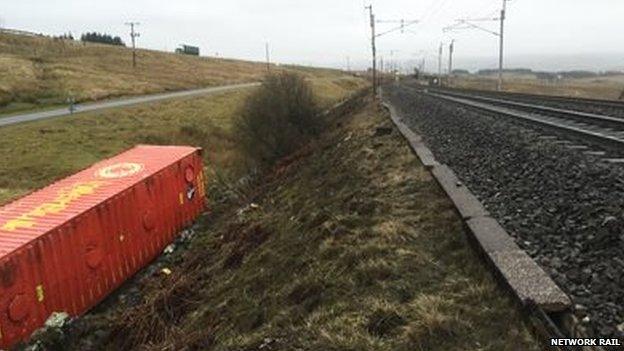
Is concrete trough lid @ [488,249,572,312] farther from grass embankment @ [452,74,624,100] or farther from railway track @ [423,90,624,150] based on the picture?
grass embankment @ [452,74,624,100]

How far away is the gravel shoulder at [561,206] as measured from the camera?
19.1ft

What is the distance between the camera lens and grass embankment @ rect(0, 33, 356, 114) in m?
61.5

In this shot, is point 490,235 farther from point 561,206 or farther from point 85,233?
point 85,233

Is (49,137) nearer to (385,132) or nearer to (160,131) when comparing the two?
(160,131)

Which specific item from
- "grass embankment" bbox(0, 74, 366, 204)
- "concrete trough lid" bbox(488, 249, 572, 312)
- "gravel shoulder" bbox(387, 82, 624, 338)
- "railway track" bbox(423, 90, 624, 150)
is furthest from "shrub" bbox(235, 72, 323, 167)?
"concrete trough lid" bbox(488, 249, 572, 312)

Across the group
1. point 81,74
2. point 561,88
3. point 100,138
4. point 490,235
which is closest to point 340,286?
point 490,235

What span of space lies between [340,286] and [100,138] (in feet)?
115

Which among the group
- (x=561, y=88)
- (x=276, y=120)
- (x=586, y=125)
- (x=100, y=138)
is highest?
(x=586, y=125)

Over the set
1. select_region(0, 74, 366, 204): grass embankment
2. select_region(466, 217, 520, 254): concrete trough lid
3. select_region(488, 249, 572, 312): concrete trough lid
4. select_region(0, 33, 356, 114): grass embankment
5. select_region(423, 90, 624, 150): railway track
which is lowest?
select_region(0, 74, 366, 204): grass embankment

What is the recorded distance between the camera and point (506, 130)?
58.1 feet

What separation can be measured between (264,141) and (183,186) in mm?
18219

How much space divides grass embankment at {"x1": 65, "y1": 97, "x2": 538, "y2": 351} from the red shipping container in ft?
2.93

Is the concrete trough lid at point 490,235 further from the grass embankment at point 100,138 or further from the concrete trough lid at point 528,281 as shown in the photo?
the grass embankment at point 100,138

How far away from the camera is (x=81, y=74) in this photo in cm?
7619
